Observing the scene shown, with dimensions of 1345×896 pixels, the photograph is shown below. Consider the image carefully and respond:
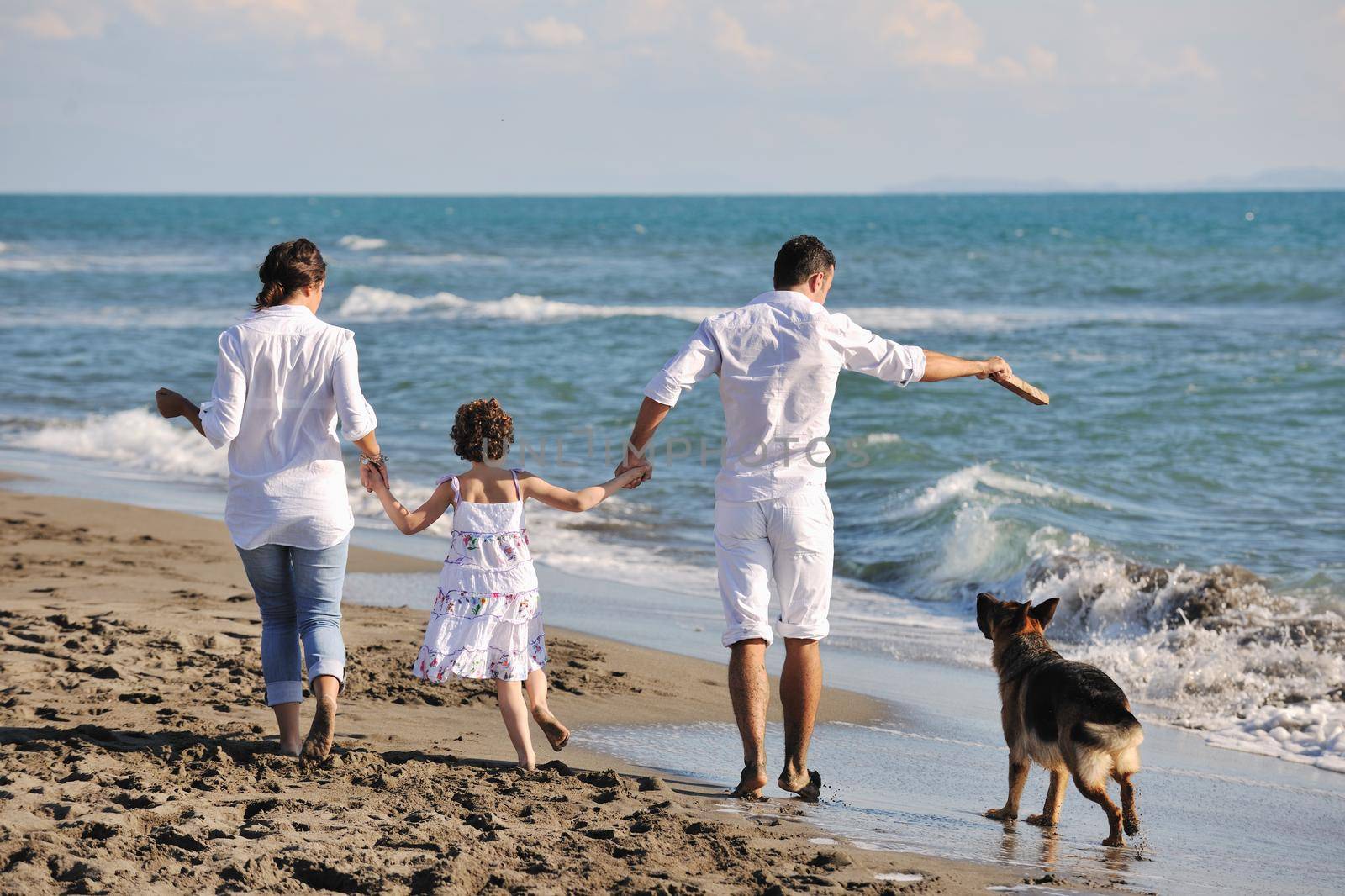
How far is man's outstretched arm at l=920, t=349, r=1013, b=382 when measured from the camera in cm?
464

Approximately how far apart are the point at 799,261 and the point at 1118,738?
194 centimetres

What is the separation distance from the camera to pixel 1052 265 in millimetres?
40344

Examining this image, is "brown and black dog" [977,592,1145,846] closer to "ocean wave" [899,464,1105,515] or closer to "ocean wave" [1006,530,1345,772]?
"ocean wave" [1006,530,1345,772]

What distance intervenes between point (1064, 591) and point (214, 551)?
5824 mm

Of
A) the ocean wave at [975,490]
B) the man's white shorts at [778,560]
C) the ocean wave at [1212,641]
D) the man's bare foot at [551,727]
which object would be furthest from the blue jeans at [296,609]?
the ocean wave at [975,490]

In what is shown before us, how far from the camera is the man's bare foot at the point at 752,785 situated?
14.8 ft

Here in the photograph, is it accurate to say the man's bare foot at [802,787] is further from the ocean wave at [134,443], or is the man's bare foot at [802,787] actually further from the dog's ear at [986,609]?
the ocean wave at [134,443]

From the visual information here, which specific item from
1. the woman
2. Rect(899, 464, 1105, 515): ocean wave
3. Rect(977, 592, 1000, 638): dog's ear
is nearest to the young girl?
the woman

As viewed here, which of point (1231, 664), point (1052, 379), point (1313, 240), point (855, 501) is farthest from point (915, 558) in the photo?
point (1313, 240)

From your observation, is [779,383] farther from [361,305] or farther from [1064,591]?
[361,305]

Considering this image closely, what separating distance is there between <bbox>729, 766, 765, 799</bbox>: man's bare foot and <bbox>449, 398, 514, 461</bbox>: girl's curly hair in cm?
143

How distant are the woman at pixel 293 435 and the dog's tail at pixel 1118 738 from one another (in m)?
2.52

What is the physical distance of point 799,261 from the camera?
15.2ft

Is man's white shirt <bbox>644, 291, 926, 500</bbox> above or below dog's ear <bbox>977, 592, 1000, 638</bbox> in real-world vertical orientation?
above
